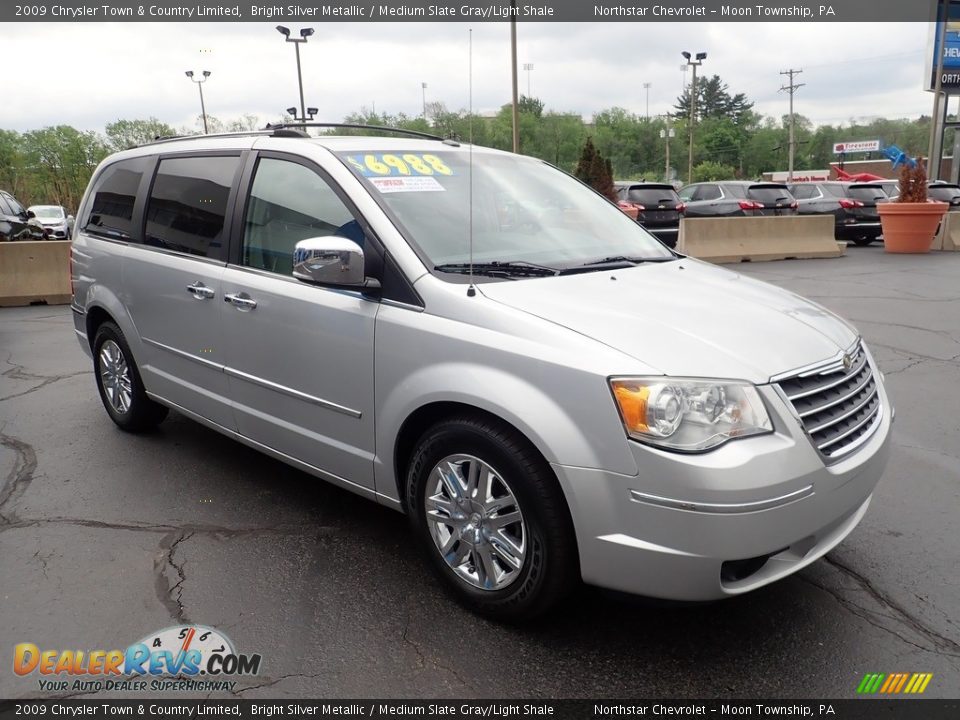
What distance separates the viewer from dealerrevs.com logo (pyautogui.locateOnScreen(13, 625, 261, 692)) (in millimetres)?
2525

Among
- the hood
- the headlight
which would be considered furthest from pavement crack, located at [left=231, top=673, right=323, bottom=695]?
the hood

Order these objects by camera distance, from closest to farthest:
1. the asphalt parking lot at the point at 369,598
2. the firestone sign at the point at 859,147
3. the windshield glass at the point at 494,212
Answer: the asphalt parking lot at the point at 369,598 → the windshield glass at the point at 494,212 → the firestone sign at the point at 859,147

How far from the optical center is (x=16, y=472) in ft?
14.5

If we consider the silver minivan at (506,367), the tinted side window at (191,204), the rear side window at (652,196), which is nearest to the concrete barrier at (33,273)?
the tinted side window at (191,204)

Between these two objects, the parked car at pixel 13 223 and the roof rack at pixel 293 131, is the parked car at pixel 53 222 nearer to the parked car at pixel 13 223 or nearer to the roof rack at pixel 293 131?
the parked car at pixel 13 223

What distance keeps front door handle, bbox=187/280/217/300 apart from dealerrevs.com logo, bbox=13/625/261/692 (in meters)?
1.71

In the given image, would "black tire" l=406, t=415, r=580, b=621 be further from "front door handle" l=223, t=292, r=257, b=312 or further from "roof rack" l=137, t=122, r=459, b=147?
"roof rack" l=137, t=122, r=459, b=147

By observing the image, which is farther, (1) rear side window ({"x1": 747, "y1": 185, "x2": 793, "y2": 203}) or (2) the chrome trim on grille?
(1) rear side window ({"x1": 747, "y1": 185, "x2": 793, "y2": 203})

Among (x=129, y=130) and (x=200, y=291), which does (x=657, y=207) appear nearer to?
(x=200, y=291)

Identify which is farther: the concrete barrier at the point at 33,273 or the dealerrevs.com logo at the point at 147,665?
the concrete barrier at the point at 33,273

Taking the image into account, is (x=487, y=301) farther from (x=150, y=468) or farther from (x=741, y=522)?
(x=150, y=468)

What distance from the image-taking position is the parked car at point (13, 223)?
13.5 m

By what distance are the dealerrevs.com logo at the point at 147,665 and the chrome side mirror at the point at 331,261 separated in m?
1.42

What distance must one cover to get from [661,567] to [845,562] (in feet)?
4.45
